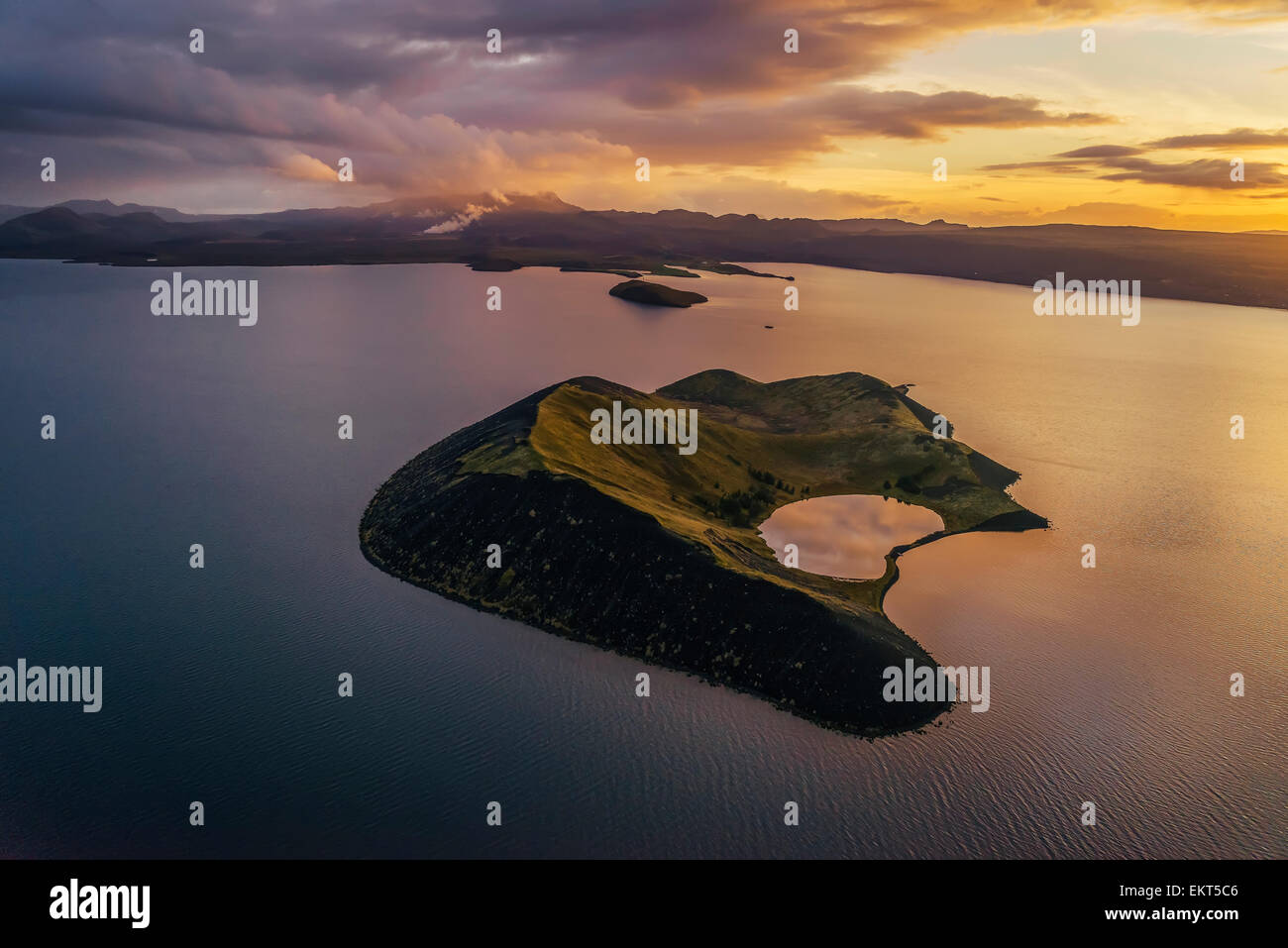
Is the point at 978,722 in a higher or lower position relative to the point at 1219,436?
lower

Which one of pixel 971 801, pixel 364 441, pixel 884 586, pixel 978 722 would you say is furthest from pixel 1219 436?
pixel 364 441

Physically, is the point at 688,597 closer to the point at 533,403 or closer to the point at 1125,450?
the point at 533,403

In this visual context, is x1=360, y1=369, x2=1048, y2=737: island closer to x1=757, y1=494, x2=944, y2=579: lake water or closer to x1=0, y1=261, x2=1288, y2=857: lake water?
x1=757, y1=494, x2=944, y2=579: lake water

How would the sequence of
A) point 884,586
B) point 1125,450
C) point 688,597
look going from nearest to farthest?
point 688,597
point 884,586
point 1125,450

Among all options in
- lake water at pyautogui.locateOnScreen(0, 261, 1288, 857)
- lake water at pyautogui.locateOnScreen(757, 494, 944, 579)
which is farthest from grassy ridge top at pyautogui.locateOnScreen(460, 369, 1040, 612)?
lake water at pyautogui.locateOnScreen(0, 261, 1288, 857)

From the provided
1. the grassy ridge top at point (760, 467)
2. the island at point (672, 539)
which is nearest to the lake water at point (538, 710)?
the island at point (672, 539)

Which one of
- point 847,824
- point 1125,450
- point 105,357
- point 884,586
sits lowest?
point 847,824

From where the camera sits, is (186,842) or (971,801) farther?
(971,801)
